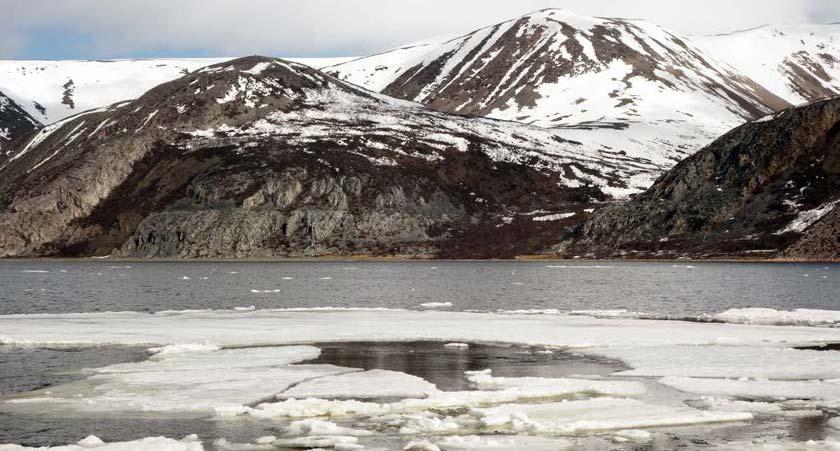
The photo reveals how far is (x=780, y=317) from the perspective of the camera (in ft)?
182

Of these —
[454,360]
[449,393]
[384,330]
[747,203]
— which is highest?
[747,203]

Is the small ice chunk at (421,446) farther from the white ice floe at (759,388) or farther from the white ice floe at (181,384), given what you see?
the white ice floe at (759,388)

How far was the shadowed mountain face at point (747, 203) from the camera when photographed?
15938 cm

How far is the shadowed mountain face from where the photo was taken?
159m

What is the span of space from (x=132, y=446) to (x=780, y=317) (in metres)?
44.4

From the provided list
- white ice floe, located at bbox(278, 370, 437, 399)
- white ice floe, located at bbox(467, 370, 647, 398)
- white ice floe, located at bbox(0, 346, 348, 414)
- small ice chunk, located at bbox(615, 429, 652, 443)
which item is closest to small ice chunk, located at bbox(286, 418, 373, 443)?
white ice floe, located at bbox(0, 346, 348, 414)

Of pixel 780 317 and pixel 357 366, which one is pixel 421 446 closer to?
pixel 357 366

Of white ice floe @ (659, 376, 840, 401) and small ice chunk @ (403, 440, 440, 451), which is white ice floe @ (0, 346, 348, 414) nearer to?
small ice chunk @ (403, 440, 440, 451)

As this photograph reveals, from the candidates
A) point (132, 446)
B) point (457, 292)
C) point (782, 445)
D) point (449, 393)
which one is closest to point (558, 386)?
point (449, 393)

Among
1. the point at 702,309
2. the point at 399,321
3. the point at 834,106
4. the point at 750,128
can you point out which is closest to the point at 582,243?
the point at 750,128

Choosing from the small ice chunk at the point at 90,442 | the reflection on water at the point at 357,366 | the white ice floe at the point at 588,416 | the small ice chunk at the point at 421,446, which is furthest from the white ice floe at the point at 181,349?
the small ice chunk at the point at 421,446

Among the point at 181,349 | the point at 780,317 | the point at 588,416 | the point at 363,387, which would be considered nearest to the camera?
the point at 588,416

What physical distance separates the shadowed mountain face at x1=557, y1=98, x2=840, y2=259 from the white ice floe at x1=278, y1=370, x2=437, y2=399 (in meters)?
137

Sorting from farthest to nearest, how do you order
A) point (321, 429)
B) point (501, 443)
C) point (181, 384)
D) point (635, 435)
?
point (181, 384) < point (321, 429) < point (635, 435) < point (501, 443)
